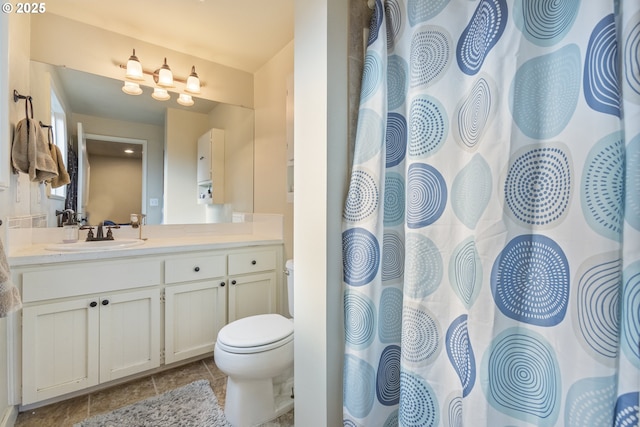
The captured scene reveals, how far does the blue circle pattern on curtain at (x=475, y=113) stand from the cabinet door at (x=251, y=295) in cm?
178

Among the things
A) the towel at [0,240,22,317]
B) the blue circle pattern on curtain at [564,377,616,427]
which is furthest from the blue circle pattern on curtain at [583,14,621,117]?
the towel at [0,240,22,317]

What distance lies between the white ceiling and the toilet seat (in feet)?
6.48

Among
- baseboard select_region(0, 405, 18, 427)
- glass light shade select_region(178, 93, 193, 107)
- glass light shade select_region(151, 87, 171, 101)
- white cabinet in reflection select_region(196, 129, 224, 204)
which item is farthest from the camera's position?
white cabinet in reflection select_region(196, 129, 224, 204)

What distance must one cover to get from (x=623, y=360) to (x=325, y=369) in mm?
749

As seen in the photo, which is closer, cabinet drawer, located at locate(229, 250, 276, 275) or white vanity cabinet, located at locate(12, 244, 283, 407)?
white vanity cabinet, located at locate(12, 244, 283, 407)

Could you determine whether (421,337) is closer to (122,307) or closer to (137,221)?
(122,307)

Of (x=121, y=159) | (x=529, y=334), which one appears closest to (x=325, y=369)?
(x=529, y=334)

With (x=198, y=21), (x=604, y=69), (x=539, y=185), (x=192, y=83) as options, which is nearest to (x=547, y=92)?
(x=604, y=69)

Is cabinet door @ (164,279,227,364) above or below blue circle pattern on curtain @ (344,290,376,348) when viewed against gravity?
below

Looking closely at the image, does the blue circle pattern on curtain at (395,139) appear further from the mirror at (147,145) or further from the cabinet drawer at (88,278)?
the mirror at (147,145)

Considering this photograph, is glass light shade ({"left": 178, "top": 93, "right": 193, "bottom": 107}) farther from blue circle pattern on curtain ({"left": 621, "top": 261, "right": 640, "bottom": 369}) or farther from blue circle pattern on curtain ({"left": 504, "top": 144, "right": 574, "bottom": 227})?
blue circle pattern on curtain ({"left": 621, "top": 261, "right": 640, "bottom": 369})

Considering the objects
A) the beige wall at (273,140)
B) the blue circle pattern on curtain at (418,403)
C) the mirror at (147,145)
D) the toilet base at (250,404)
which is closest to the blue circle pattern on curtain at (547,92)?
the blue circle pattern on curtain at (418,403)

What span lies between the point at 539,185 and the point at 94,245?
229 centimetres

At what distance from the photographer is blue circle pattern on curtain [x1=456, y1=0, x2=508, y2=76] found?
0.66 m
